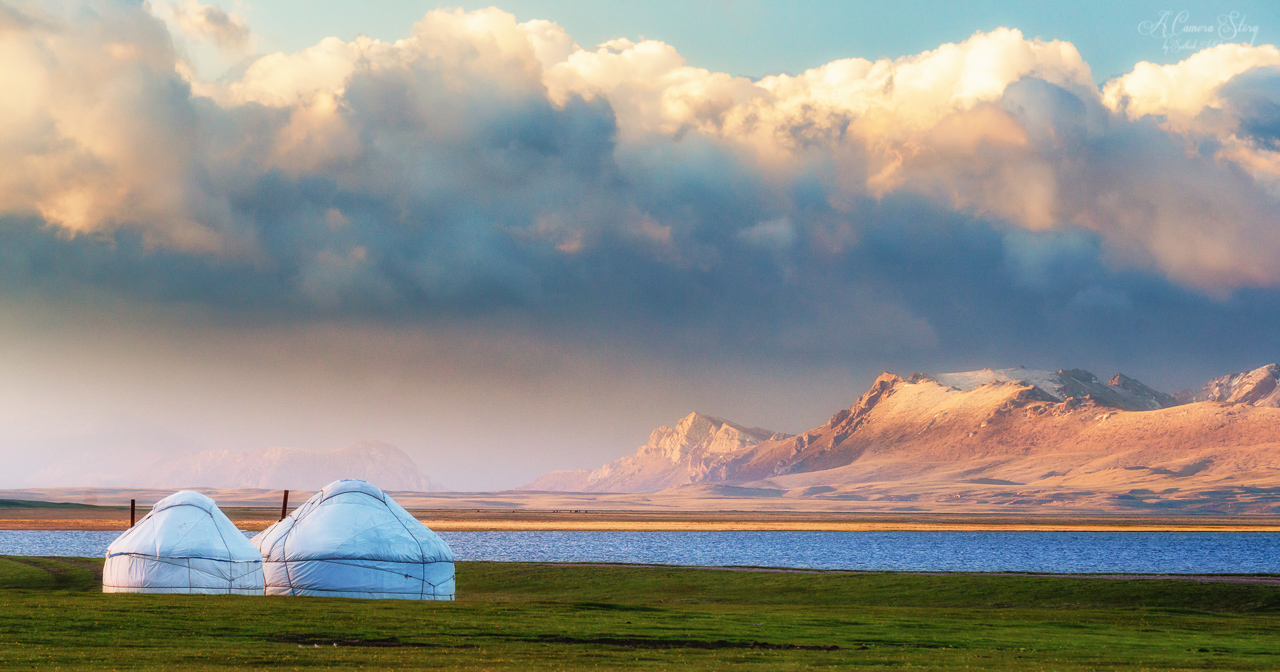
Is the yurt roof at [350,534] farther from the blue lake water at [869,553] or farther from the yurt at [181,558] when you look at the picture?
the blue lake water at [869,553]

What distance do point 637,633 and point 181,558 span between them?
2210cm

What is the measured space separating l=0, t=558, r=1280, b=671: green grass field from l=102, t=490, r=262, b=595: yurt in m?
5.29

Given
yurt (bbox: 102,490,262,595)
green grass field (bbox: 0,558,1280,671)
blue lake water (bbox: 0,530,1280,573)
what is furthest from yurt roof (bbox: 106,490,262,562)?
blue lake water (bbox: 0,530,1280,573)

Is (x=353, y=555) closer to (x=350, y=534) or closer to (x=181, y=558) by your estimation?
(x=350, y=534)

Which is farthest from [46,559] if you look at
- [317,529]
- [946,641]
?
[946,641]

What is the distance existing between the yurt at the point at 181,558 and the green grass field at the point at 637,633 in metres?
5.29

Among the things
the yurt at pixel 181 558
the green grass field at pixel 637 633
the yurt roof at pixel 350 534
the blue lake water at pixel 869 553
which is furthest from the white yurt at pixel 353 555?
the blue lake water at pixel 869 553

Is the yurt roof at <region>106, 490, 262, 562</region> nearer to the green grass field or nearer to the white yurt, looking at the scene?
the white yurt

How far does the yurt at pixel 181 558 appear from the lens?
4232 centimetres

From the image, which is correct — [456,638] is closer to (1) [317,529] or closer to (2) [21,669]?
(2) [21,669]

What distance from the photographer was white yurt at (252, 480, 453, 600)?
44.2 metres

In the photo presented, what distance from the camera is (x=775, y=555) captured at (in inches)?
3600

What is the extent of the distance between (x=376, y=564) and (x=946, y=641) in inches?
976

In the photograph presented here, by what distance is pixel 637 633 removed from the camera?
30969 mm
